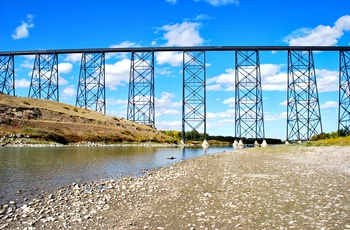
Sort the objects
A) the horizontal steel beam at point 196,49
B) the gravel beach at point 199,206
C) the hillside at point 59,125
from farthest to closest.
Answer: the horizontal steel beam at point 196,49 < the hillside at point 59,125 < the gravel beach at point 199,206

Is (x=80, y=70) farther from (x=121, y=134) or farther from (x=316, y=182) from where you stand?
(x=316, y=182)

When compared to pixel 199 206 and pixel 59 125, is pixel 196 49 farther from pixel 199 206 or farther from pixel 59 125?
pixel 199 206

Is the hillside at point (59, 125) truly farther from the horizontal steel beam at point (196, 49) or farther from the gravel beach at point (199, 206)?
the gravel beach at point (199, 206)

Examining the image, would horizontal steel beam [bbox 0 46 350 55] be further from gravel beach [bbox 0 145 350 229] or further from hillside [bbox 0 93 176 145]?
gravel beach [bbox 0 145 350 229]

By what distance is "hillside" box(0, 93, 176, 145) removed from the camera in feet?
127

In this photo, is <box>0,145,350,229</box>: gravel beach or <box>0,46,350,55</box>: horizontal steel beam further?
<box>0,46,350,55</box>: horizontal steel beam

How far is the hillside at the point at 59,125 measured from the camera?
38.8m

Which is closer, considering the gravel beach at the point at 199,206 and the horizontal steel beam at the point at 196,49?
the gravel beach at the point at 199,206

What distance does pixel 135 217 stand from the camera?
20.6 feet

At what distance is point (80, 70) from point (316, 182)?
152 feet

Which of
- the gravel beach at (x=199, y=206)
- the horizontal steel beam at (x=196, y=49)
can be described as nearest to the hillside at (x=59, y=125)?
the horizontal steel beam at (x=196, y=49)

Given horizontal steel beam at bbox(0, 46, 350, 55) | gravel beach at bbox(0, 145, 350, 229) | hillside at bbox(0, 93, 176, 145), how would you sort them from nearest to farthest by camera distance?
gravel beach at bbox(0, 145, 350, 229)
hillside at bbox(0, 93, 176, 145)
horizontal steel beam at bbox(0, 46, 350, 55)

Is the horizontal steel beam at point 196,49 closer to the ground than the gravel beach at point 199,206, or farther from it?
farther from it

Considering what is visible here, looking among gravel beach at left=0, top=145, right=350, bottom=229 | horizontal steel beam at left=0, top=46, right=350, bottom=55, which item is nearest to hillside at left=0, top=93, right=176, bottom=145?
horizontal steel beam at left=0, top=46, right=350, bottom=55
